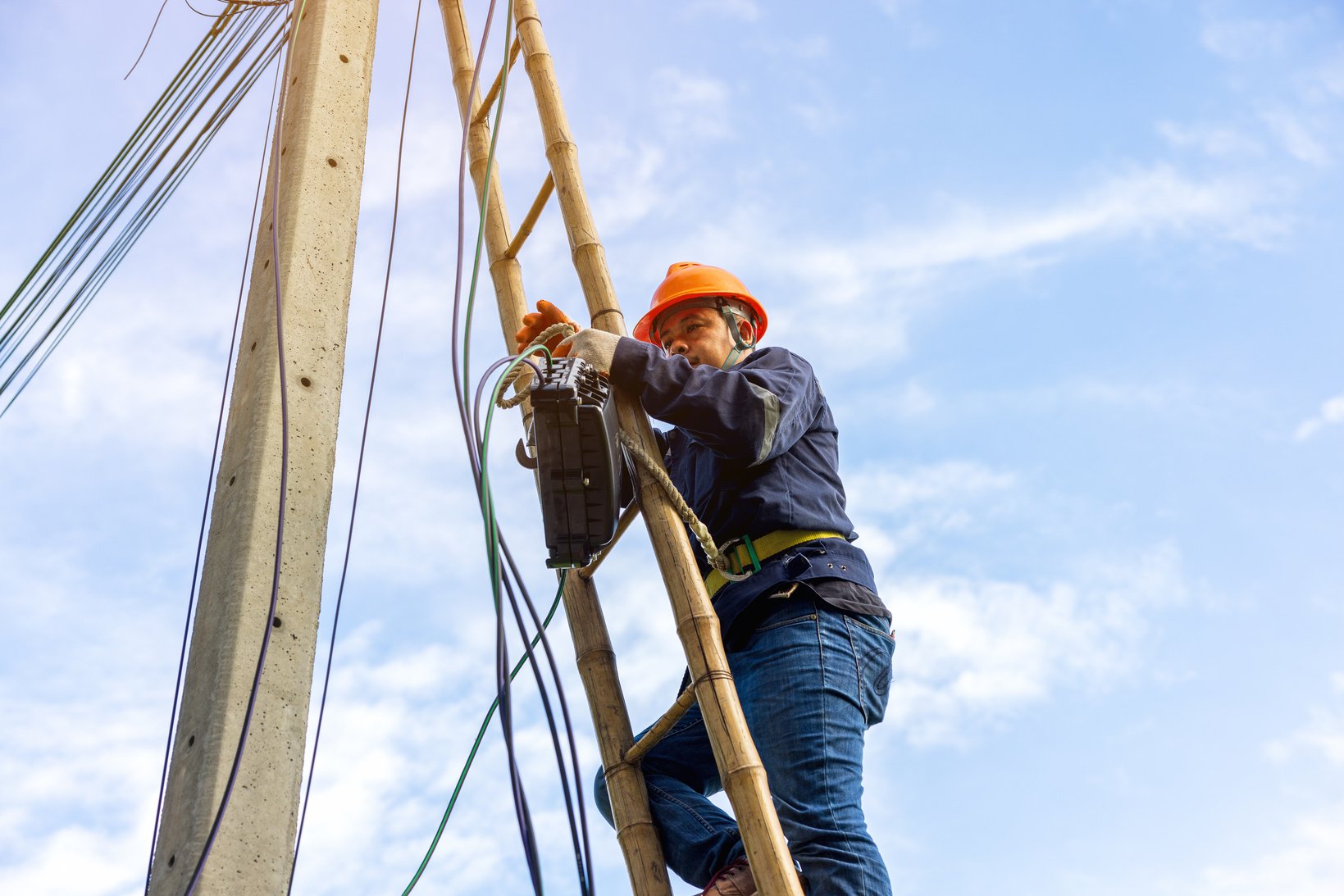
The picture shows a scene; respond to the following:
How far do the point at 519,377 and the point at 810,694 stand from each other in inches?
55.9

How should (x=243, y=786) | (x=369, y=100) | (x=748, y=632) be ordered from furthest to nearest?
(x=369, y=100) → (x=748, y=632) → (x=243, y=786)

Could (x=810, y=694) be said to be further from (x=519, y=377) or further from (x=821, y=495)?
(x=519, y=377)

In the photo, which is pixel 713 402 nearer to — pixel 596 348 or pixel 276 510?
pixel 596 348

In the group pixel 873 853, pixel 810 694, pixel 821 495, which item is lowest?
pixel 873 853

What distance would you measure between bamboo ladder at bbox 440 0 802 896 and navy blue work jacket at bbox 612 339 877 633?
17 cm

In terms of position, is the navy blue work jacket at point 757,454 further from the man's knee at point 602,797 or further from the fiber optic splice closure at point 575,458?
the man's knee at point 602,797

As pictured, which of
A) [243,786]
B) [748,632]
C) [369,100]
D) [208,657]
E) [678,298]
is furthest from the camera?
[678,298]

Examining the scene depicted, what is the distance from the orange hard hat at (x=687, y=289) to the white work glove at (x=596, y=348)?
589mm

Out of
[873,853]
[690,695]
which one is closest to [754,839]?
[873,853]

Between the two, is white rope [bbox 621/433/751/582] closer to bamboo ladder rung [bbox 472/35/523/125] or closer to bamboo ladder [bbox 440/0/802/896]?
bamboo ladder [bbox 440/0/802/896]

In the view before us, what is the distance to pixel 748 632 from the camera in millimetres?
3094

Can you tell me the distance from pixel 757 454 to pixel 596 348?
1.61 ft

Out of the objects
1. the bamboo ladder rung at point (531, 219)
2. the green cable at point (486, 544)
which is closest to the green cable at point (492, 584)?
the green cable at point (486, 544)

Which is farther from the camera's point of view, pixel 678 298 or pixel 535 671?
pixel 678 298
